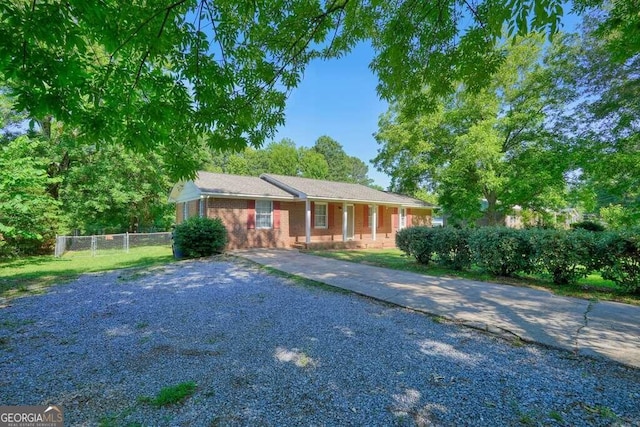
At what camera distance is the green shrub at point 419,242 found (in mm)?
9047

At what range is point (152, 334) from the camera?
13.1 feet

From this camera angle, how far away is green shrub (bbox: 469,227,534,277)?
6.92 m

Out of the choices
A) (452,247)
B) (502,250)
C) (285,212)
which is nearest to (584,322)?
(502,250)

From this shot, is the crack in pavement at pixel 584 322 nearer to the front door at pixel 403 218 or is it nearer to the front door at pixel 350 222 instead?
the front door at pixel 350 222

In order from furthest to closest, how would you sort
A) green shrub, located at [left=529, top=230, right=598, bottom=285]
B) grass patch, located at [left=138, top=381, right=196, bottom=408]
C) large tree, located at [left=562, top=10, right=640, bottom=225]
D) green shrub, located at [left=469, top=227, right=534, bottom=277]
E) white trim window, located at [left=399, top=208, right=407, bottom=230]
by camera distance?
white trim window, located at [left=399, top=208, right=407, bottom=230]
large tree, located at [left=562, top=10, right=640, bottom=225]
green shrub, located at [left=469, top=227, right=534, bottom=277]
green shrub, located at [left=529, top=230, right=598, bottom=285]
grass patch, located at [left=138, top=381, right=196, bottom=408]

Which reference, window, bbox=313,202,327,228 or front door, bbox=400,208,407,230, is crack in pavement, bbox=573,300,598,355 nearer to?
window, bbox=313,202,327,228

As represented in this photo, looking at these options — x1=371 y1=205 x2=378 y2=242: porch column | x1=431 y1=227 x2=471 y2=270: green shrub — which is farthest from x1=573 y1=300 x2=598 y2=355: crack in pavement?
x1=371 y1=205 x2=378 y2=242: porch column

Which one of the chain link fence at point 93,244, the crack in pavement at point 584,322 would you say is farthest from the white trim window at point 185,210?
the crack in pavement at point 584,322

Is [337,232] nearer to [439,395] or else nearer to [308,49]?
[308,49]

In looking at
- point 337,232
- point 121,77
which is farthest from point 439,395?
point 337,232

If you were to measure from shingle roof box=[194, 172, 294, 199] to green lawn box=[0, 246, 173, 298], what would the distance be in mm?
3797

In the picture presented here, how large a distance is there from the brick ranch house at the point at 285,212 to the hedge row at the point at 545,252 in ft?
25.9

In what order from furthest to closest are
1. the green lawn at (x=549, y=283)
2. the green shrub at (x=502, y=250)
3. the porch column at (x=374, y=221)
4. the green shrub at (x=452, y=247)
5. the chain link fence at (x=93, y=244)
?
the porch column at (x=374, y=221), the chain link fence at (x=93, y=244), the green shrub at (x=452, y=247), the green shrub at (x=502, y=250), the green lawn at (x=549, y=283)

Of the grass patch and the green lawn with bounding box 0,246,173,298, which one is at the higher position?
the grass patch
